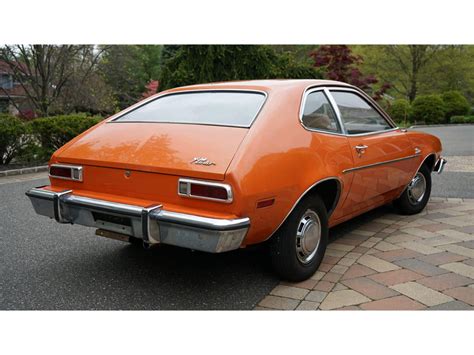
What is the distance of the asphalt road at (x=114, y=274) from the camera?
128 inches

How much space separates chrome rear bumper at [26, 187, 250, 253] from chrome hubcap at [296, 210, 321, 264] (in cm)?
74

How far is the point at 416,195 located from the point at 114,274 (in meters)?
3.88

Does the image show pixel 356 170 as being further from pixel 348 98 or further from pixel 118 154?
pixel 118 154

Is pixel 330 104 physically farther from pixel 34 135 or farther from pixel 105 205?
pixel 34 135

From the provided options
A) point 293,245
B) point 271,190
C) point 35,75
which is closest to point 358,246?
point 293,245

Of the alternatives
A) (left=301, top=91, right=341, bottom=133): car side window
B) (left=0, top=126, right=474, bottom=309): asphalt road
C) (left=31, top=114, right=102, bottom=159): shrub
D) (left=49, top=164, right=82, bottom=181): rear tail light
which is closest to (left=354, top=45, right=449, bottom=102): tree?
(left=31, top=114, right=102, bottom=159): shrub

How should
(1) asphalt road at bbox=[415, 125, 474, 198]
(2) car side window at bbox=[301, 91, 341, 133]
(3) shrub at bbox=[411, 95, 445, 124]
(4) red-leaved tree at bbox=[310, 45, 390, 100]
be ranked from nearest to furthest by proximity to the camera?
(2) car side window at bbox=[301, 91, 341, 133] < (1) asphalt road at bbox=[415, 125, 474, 198] < (4) red-leaved tree at bbox=[310, 45, 390, 100] < (3) shrub at bbox=[411, 95, 445, 124]

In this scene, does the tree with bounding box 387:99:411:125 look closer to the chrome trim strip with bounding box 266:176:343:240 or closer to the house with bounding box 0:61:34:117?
the house with bounding box 0:61:34:117

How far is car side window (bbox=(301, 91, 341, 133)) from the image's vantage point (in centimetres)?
378

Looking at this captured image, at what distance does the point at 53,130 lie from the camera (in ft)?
34.9

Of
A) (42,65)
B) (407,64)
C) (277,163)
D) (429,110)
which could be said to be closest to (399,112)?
(429,110)

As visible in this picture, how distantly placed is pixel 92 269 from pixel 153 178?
125 cm

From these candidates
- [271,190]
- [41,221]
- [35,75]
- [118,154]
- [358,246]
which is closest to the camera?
[271,190]

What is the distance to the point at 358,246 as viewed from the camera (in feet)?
14.8
